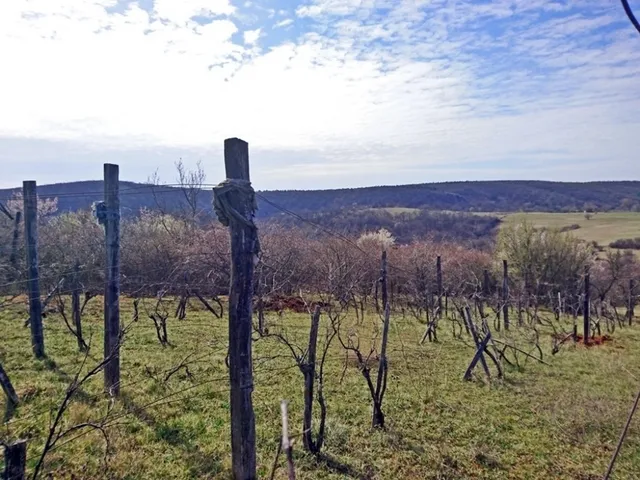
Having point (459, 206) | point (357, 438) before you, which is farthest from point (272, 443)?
point (459, 206)

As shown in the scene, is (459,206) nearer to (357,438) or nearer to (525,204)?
(525,204)

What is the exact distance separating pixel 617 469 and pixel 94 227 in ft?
61.4

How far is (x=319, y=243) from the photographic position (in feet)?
71.7

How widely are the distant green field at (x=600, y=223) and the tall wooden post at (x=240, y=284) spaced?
112ft

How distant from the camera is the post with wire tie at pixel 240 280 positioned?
9.27 ft

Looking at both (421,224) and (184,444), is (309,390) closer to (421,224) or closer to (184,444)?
(184,444)

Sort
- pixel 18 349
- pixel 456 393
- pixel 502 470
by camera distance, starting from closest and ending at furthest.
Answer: pixel 502 470, pixel 456 393, pixel 18 349

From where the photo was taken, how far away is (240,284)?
286cm

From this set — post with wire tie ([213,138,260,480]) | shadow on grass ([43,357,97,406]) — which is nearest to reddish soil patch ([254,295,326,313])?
shadow on grass ([43,357,97,406])

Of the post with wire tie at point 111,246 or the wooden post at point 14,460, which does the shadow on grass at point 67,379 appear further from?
the wooden post at point 14,460

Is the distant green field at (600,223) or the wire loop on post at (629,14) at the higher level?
the wire loop on post at (629,14)

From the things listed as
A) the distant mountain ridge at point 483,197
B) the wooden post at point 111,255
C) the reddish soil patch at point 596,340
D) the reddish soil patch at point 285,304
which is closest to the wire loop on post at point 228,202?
the wooden post at point 111,255

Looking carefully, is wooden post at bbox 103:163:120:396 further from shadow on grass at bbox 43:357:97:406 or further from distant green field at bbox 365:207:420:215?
distant green field at bbox 365:207:420:215

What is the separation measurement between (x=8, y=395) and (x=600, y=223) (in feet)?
166
